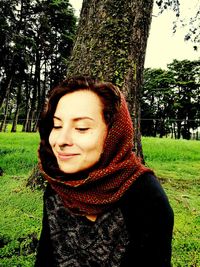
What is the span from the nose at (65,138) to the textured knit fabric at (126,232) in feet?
1.36

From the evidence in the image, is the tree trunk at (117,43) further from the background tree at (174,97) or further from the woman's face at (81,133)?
the background tree at (174,97)

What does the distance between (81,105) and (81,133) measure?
14cm

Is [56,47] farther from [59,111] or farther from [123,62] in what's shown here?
[59,111]

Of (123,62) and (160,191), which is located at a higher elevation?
(123,62)

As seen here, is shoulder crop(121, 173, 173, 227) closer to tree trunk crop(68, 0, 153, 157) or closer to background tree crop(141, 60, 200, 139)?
tree trunk crop(68, 0, 153, 157)

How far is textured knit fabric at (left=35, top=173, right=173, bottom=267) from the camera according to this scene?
5.42ft

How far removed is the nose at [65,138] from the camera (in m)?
1.59

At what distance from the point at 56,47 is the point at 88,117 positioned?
111ft

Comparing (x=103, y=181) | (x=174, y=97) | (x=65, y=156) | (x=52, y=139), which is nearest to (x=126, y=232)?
(x=103, y=181)

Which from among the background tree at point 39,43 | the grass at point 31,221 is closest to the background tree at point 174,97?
the background tree at point 39,43

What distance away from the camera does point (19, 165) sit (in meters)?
6.98

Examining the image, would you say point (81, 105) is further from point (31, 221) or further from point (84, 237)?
point (31, 221)

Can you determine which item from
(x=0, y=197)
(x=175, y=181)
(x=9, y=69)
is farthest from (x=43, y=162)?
(x=9, y=69)

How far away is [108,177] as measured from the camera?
62.7 inches
